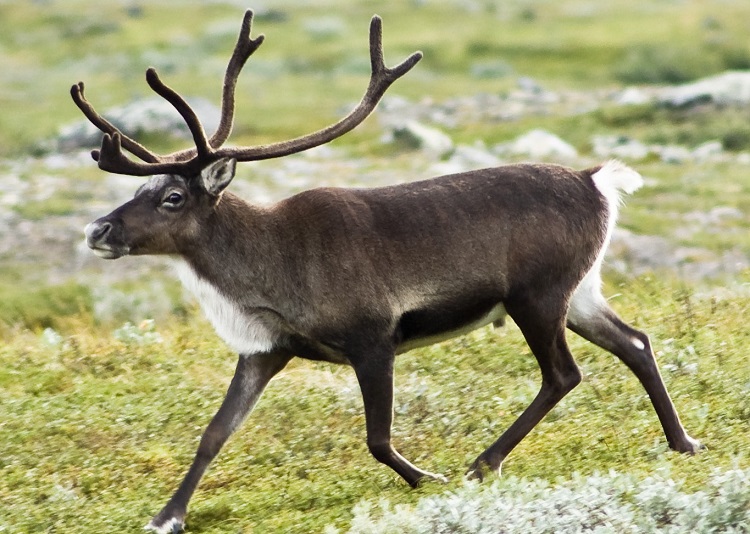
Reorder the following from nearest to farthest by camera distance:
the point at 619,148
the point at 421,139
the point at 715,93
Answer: the point at 619,148 → the point at 421,139 → the point at 715,93

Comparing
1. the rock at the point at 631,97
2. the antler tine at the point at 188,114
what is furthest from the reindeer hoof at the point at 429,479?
the rock at the point at 631,97

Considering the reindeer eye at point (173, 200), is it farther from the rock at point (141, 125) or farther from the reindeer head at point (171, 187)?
the rock at point (141, 125)

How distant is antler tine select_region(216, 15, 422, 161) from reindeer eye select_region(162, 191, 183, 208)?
340 mm

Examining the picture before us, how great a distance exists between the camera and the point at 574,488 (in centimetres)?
648

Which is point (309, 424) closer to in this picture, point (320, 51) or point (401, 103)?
point (401, 103)

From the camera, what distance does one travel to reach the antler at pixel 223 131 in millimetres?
7324

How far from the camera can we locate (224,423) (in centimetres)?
740

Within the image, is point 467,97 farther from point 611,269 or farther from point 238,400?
point 238,400

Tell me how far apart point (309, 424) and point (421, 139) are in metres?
16.2

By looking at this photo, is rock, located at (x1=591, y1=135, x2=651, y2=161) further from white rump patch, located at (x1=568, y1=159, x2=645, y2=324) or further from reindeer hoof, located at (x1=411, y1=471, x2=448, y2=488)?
reindeer hoof, located at (x1=411, y1=471, x2=448, y2=488)

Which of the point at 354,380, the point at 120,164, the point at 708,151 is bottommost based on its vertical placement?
the point at 708,151

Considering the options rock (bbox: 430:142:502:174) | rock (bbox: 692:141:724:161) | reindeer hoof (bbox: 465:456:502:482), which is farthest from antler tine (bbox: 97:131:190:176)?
rock (bbox: 692:141:724:161)

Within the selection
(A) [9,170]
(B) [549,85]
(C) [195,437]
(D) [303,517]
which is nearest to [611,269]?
(C) [195,437]

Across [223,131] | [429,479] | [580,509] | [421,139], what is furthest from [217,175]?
[421,139]
